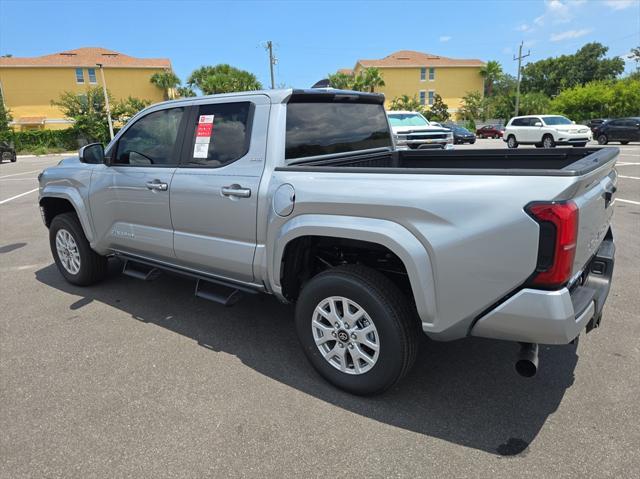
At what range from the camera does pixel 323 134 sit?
11.5 feet

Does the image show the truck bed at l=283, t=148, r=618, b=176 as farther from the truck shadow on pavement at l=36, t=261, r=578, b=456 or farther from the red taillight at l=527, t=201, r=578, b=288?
the truck shadow on pavement at l=36, t=261, r=578, b=456

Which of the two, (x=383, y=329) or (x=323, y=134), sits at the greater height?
(x=323, y=134)

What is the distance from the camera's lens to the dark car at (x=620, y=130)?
24.4 metres

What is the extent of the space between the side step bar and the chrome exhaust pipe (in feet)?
5.99

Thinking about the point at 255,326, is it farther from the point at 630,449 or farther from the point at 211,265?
the point at 630,449

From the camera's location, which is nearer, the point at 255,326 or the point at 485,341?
the point at 485,341

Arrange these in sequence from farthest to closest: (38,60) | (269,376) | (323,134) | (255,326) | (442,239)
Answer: (38,60) < (255,326) < (323,134) < (269,376) < (442,239)

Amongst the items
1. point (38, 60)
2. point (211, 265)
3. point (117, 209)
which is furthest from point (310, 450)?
point (38, 60)

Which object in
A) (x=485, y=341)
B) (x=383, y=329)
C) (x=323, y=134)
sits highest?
(x=323, y=134)

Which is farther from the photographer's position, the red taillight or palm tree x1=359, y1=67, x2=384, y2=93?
palm tree x1=359, y1=67, x2=384, y2=93

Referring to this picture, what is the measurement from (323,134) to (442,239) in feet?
5.01

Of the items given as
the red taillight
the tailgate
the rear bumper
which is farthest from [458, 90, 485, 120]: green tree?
the red taillight

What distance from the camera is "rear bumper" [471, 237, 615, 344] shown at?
216 centimetres

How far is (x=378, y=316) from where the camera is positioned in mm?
2654
